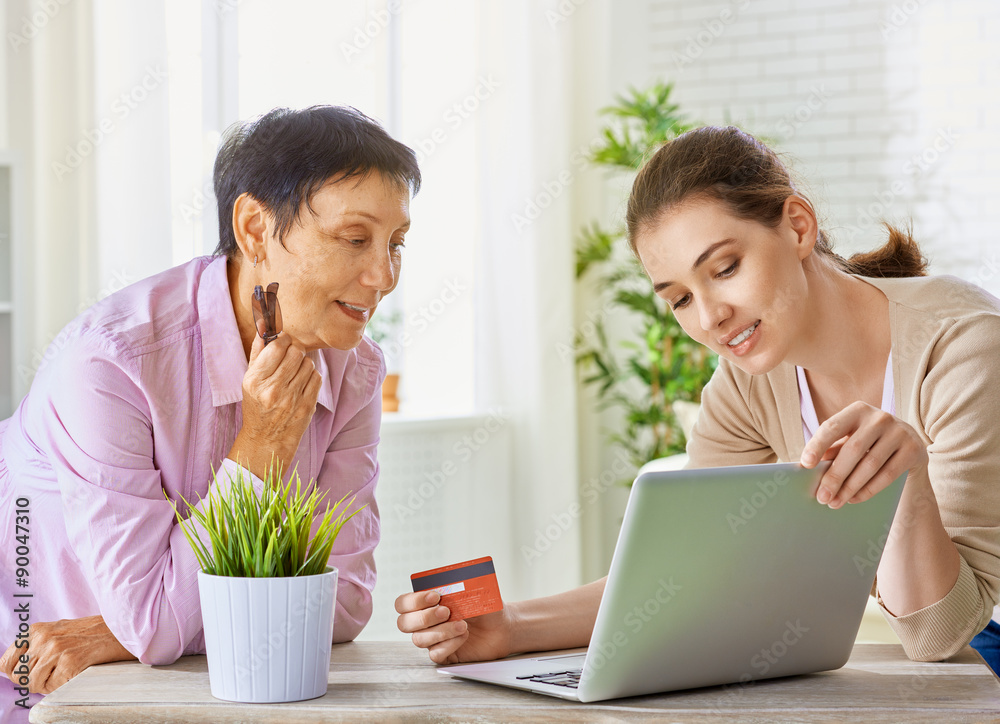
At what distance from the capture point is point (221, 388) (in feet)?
A: 4.80

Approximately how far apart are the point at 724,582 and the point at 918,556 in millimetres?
340

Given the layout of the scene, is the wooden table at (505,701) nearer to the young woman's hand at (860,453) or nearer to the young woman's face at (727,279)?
the young woman's hand at (860,453)

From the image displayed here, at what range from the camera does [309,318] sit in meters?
1.49

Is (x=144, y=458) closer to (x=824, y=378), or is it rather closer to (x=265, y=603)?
(x=265, y=603)

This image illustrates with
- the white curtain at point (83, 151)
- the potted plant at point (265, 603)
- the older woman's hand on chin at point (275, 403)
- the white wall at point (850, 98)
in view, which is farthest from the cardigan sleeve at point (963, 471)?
the white wall at point (850, 98)

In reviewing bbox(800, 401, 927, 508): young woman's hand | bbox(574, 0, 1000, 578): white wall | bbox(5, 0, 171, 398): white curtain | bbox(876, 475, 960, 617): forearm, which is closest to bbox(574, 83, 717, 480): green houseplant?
bbox(574, 0, 1000, 578): white wall

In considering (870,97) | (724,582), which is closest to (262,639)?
(724,582)

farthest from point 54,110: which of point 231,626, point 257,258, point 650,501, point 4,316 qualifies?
point 650,501

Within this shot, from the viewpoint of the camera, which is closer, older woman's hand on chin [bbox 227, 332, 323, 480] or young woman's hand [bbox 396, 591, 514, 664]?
young woman's hand [bbox 396, 591, 514, 664]

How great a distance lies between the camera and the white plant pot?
1021mm

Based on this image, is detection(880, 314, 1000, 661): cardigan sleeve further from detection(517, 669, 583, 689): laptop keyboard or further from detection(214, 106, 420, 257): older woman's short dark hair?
detection(214, 106, 420, 257): older woman's short dark hair

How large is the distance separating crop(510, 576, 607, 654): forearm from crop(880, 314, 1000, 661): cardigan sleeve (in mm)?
373

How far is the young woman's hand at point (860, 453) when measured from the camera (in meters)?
1.03

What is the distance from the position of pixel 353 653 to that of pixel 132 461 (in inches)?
15.0
